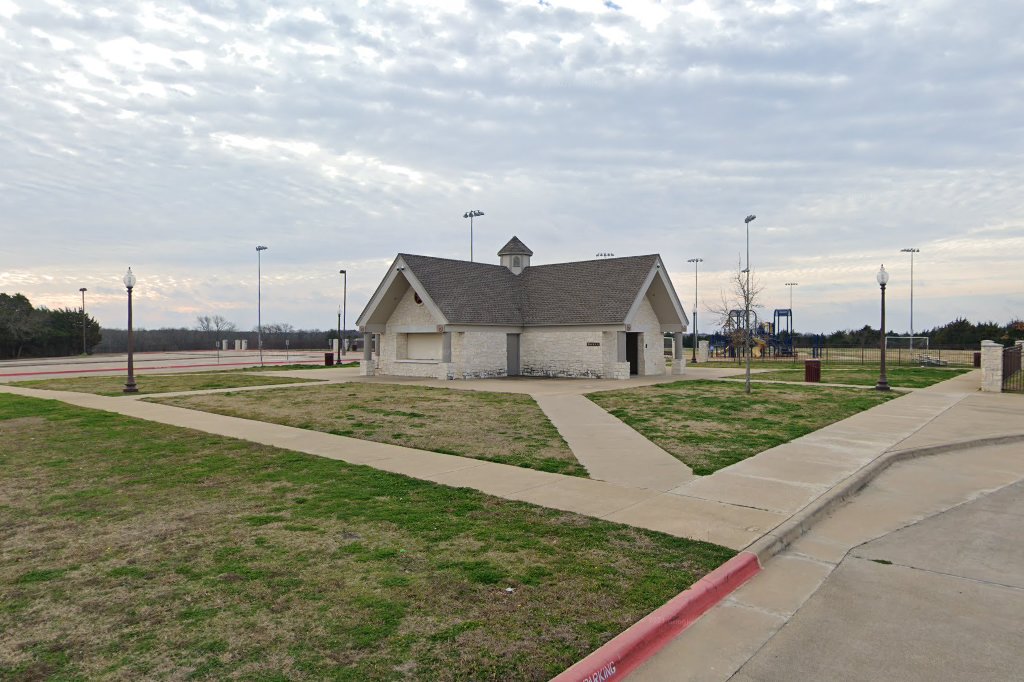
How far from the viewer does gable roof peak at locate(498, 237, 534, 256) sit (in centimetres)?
3488

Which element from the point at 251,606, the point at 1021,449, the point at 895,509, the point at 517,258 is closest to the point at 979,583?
the point at 895,509

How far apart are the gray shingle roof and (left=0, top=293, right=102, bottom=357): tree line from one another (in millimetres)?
55337

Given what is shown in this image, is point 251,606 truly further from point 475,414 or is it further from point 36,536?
point 475,414

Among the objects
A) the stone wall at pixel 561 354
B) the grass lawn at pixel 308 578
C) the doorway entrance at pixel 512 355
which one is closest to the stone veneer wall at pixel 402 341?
the doorway entrance at pixel 512 355

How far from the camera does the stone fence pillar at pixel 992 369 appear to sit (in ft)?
75.7

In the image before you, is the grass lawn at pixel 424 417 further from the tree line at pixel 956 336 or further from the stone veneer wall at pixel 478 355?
the tree line at pixel 956 336

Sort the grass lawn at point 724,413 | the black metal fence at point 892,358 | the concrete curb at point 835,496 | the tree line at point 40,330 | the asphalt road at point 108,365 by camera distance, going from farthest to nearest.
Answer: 1. the tree line at point 40,330
2. the black metal fence at point 892,358
3. the asphalt road at point 108,365
4. the grass lawn at point 724,413
5. the concrete curb at point 835,496

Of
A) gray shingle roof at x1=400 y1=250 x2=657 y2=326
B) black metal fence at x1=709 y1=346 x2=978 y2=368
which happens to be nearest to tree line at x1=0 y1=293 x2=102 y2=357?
gray shingle roof at x1=400 y1=250 x2=657 y2=326

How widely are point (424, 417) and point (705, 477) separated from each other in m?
8.07

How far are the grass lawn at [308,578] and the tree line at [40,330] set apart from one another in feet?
221

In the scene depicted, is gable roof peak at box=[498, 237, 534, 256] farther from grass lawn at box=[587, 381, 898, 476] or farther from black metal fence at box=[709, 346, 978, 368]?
black metal fence at box=[709, 346, 978, 368]

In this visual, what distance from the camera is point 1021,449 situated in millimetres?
12273

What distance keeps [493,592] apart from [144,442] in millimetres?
10013

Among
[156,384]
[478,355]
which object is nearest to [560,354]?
[478,355]
